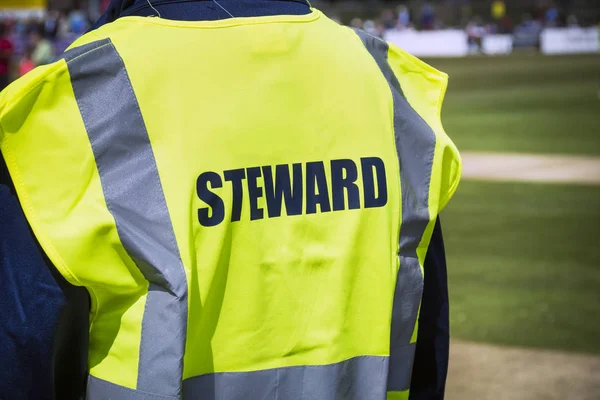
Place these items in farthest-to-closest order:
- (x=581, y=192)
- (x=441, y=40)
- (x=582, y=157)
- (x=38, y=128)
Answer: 1. (x=441, y=40)
2. (x=582, y=157)
3. (x=581, y=192)
4. (x=38, y=128)

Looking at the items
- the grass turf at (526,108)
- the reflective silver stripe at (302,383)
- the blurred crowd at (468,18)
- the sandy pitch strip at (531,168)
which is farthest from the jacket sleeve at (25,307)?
the blurred crowd at (468,18)

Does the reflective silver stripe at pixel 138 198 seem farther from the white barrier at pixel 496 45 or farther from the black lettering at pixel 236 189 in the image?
the white barrier at pixel 496 45

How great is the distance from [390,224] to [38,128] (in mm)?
662

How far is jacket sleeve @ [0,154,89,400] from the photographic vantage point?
5.11ft

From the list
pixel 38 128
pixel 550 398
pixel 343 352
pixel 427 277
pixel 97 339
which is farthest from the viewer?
pixel 550 398

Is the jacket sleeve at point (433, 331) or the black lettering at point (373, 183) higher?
the black lettering at point (373, 183)

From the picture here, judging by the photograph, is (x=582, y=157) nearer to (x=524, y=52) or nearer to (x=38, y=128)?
(x=38, y=128)

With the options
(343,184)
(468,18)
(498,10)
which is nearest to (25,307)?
(343,184)

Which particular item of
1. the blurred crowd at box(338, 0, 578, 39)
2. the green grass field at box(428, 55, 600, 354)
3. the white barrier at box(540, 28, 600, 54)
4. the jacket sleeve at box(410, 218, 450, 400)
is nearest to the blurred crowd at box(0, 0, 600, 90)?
the blurred crowd at box(338, 0, 578, 39)

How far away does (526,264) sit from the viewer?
8.03m

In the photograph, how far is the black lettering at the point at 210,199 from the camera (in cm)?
160

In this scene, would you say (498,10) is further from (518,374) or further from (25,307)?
(25,307)

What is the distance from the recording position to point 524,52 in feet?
147

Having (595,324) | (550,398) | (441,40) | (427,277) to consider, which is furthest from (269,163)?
(441,40)
